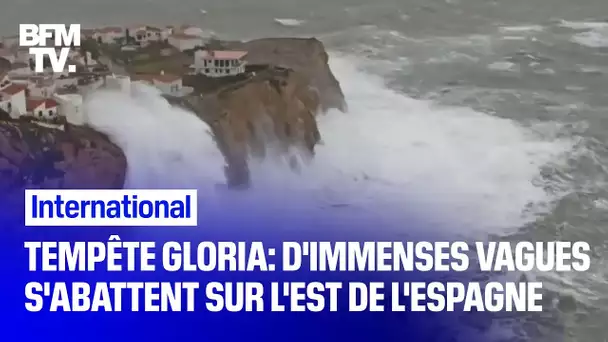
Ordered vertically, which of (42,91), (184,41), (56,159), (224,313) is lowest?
(224,313)

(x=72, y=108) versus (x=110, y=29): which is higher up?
(x=110, y=29)

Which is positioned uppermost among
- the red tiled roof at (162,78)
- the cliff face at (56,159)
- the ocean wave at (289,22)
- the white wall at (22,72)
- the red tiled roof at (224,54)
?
the ocean wave at (289,22)

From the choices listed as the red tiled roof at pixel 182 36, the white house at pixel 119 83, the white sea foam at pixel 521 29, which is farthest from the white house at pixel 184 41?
the white sea foam at pixel 521 29

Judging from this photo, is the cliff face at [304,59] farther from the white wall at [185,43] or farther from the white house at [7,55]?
the white house at [7,55]

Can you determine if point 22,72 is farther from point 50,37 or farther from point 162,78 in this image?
point 162,78

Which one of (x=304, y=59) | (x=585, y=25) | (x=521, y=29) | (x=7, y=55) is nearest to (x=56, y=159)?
(x=7, y=55)

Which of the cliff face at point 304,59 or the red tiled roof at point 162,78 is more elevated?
the cliff face at point 304,59
